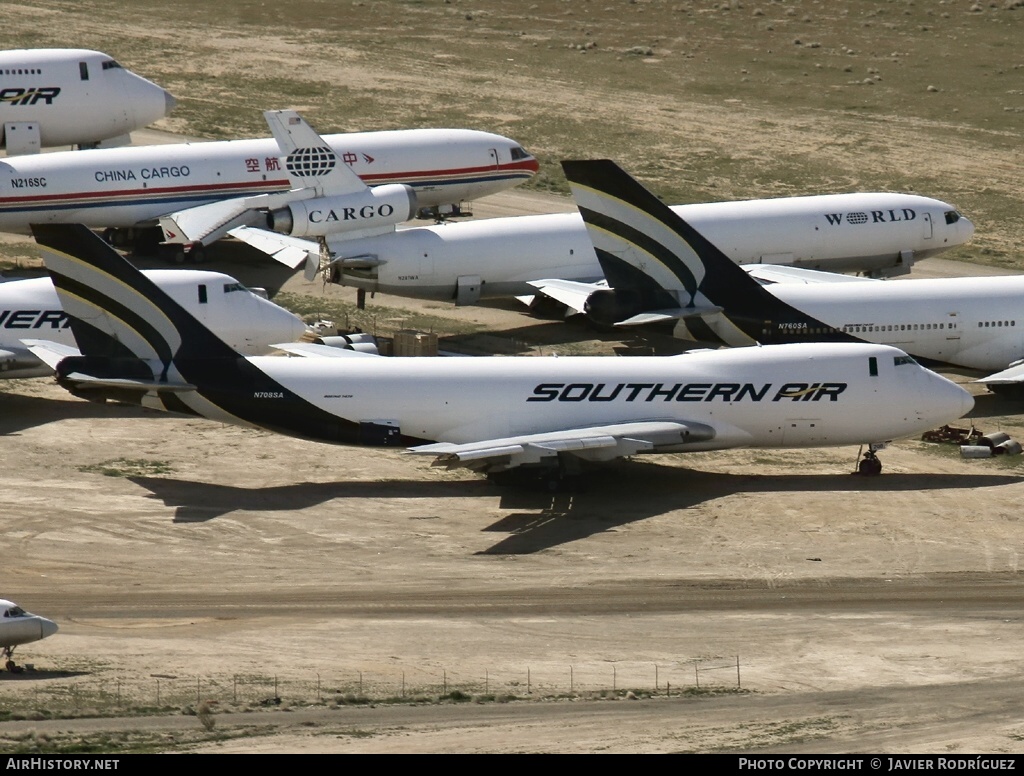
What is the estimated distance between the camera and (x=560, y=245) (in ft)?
247

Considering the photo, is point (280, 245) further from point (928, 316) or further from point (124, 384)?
point (928, 316)

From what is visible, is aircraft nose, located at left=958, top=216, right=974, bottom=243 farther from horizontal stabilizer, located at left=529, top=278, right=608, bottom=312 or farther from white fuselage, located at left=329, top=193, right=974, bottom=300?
horizontal stabilizer, located at left=529, top=278, right=608, bottom=312

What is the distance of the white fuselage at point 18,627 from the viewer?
135 ft

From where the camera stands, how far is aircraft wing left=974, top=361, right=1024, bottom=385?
65.8 meters

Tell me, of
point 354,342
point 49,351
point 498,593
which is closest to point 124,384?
point 49,351

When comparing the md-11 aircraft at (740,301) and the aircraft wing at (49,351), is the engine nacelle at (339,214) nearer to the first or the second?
the md-11 aircraft at (740,301)

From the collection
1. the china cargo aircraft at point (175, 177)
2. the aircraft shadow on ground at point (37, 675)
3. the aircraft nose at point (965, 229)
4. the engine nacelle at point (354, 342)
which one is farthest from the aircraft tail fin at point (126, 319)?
the aircraft nose at point (965, 229)

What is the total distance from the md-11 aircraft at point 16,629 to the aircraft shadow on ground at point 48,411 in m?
21.7

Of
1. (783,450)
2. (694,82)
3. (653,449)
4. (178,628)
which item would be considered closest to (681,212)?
(783,450)

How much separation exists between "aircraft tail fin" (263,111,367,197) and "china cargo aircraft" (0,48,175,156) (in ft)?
58.9

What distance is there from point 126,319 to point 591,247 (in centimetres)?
2511

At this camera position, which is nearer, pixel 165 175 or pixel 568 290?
pixel 568 290

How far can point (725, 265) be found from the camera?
67438 millimetres

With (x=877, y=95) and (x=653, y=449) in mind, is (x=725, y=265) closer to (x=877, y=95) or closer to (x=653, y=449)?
(x=653, y=449)
